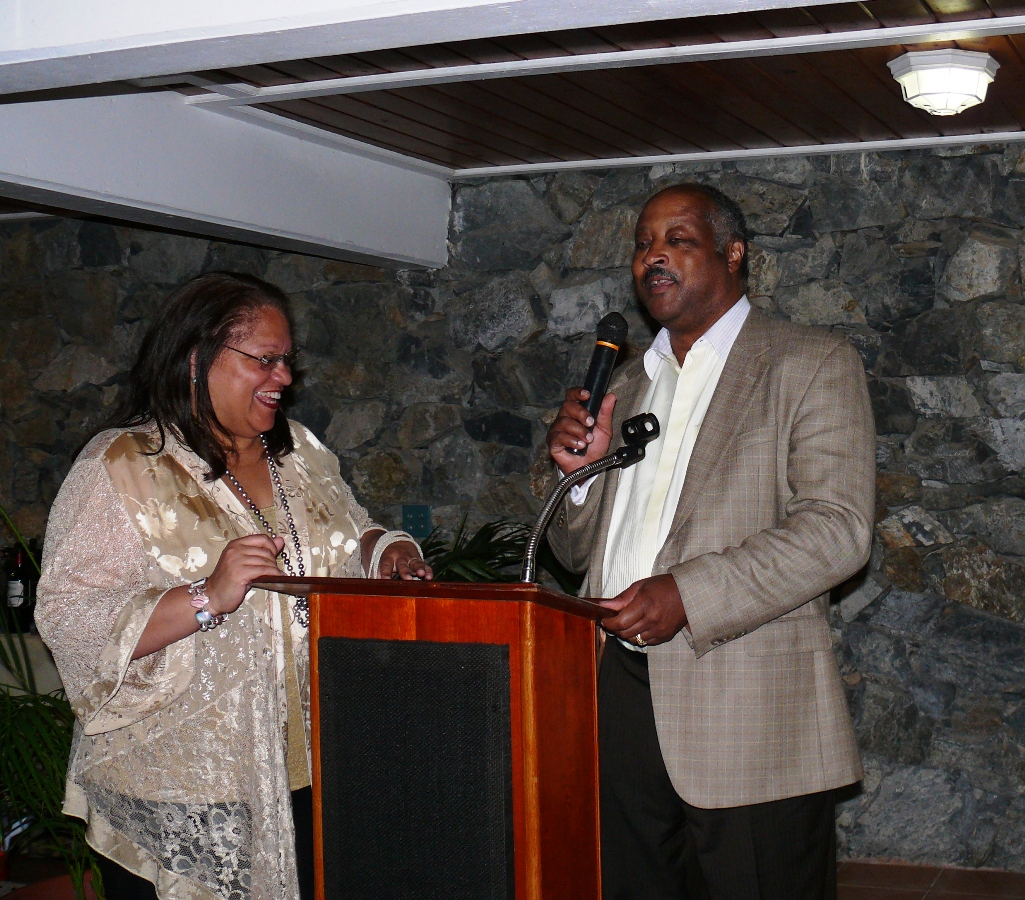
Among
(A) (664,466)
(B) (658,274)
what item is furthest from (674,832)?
(B) (658,274)

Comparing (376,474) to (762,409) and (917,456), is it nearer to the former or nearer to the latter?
(917,456)

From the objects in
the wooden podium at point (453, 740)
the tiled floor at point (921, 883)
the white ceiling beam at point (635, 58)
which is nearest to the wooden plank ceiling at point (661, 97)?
the white ceiling beam at point (635, 58)

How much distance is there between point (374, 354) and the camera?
4.56 m

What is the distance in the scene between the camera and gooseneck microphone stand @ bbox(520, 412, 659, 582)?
165 cm

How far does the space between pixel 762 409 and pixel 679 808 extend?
76 centimetres

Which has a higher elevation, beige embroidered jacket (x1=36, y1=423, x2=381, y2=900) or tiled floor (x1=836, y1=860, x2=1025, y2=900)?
beige embroidered jacket (x1=36, y1=423, x2=381, y2=900)

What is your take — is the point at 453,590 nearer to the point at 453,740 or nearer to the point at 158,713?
the point at 453,740

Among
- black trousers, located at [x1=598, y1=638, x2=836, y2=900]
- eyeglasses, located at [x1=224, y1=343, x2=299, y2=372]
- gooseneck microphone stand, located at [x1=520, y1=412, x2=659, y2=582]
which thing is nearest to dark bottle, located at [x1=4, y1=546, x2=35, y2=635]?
eyeglasses, located at [x1=224, y1=343, x2=299, y2=372]

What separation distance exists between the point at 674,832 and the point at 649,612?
1.93ft

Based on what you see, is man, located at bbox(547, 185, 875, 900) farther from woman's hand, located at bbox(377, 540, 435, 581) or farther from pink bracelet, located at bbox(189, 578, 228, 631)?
pink bracelet, located at bbox(189, 578, 228, 631)

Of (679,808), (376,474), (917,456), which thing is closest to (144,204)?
(376,474)

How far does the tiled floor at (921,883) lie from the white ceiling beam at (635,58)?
246 cm

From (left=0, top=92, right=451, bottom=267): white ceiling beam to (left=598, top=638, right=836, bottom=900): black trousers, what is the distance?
2017mm

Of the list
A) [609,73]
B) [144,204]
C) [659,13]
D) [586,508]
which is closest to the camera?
[659,13]
